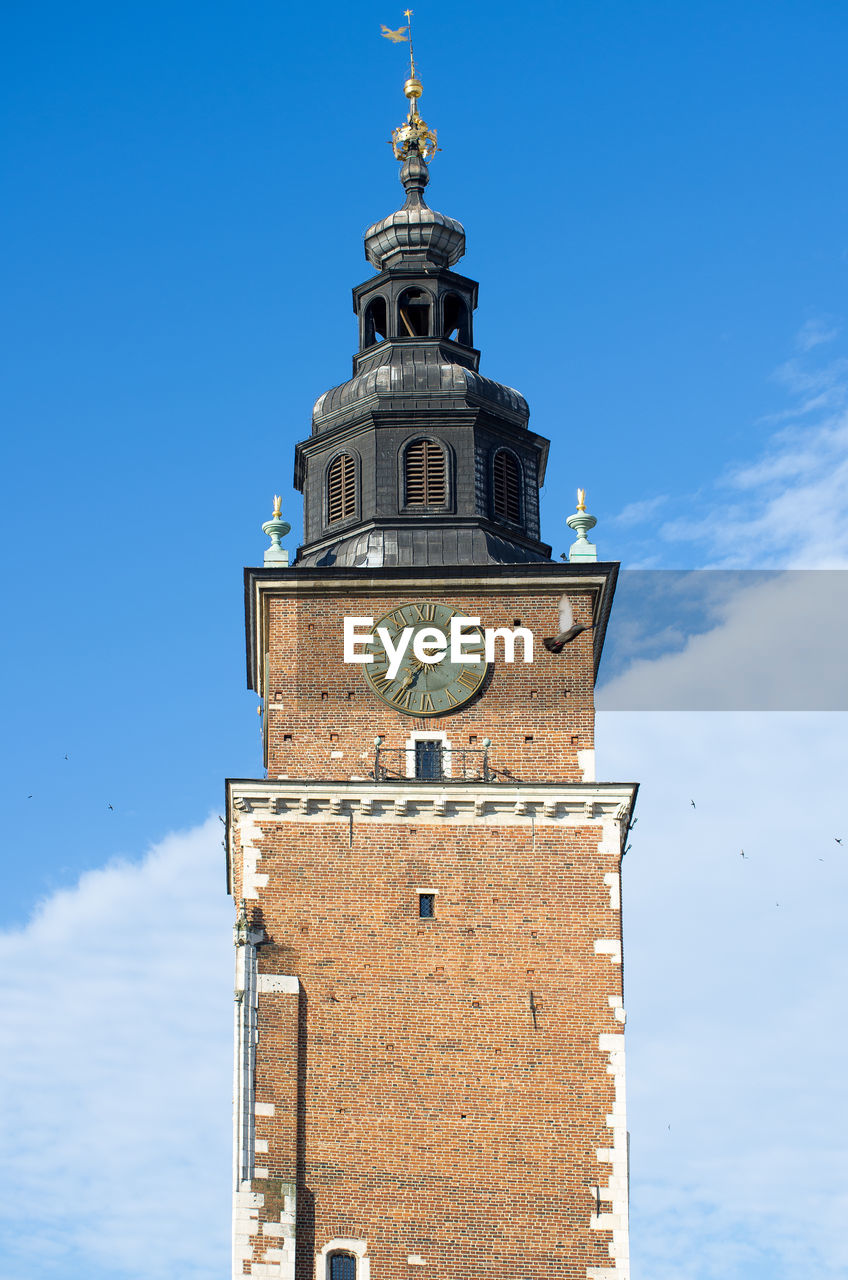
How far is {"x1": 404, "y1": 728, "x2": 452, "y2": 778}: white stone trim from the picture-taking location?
41647mm

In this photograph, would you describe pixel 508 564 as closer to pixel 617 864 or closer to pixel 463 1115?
pixel 617 864

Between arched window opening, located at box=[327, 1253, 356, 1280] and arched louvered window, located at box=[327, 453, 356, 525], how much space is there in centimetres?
1403

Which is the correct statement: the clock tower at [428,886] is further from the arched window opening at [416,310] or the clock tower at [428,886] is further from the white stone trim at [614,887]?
the arched window opening at [416,310]

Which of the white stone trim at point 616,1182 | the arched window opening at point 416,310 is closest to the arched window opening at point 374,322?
the arched window opening at point 416,310

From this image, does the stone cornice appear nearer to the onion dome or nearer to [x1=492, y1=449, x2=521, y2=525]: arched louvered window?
[x1=492, y1=449, x2=521, y2=525]: arched louvered window

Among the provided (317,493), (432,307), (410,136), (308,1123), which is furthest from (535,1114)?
(410,136)

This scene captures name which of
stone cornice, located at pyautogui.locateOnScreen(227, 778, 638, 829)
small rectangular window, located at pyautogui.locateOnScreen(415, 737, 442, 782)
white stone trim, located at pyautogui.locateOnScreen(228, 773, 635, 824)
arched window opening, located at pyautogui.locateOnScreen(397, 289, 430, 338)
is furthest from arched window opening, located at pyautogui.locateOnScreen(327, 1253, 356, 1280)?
arched window opening, located at pyautogui.locateOnScreen(397, 289, 430, 338)

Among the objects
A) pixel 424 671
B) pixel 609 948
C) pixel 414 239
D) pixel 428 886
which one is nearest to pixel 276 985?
pixel 428 886

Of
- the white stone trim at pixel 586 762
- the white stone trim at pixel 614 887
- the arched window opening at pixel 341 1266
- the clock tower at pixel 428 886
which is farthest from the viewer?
the white stone trim at pixel 586 762

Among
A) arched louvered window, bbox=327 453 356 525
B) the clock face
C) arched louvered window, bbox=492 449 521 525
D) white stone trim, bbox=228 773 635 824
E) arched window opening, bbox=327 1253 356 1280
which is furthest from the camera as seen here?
arched louvered window, bbox=327 453 356 525

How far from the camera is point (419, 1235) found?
3828cm

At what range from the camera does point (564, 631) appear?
42.2 m

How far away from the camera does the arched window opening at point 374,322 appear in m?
48.8

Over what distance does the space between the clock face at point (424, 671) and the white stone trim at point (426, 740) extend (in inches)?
13.5
